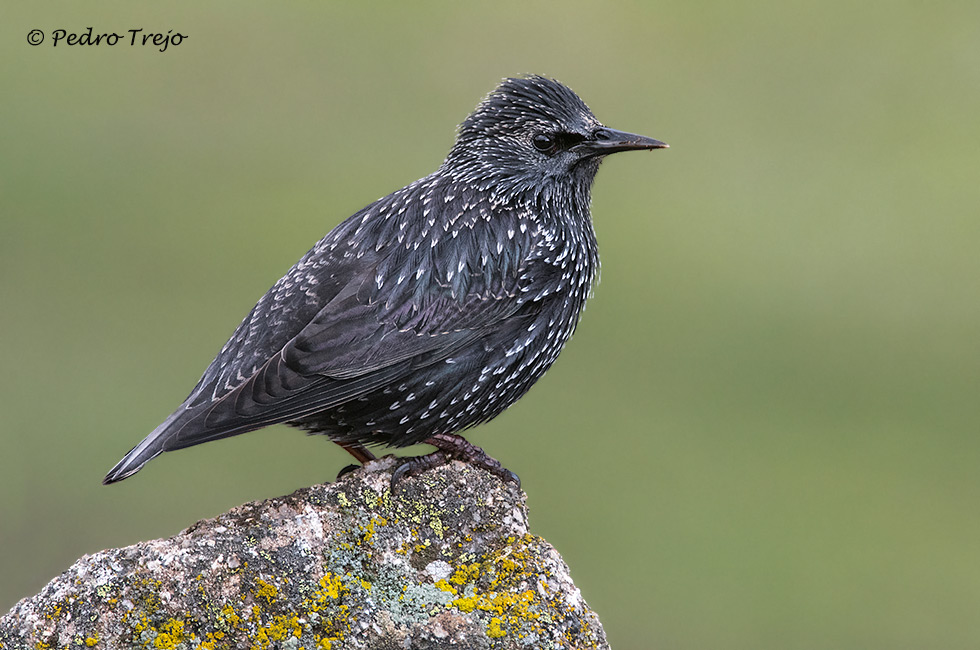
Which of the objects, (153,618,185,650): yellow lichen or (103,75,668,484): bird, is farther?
(103,75,668,484): bird

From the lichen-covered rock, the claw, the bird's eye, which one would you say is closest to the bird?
the bird's eye

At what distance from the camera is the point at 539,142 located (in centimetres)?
576

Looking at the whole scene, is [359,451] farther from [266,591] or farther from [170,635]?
[170,635]

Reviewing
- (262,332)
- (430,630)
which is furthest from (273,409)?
(430,630)

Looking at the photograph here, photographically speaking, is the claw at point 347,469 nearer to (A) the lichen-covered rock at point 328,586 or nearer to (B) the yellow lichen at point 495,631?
(A) the lichen-covered rock at point 328,586

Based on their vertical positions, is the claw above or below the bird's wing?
below

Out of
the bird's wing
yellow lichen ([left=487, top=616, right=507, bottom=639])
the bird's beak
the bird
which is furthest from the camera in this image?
the bird's beak

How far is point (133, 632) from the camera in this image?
382 centimetres

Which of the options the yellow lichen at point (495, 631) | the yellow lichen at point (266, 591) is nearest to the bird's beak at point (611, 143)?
the yellow lichen at point (495, 631)

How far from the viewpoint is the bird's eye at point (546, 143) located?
5746mm

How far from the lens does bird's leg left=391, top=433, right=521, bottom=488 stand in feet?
15.0

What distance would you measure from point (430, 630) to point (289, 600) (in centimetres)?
55

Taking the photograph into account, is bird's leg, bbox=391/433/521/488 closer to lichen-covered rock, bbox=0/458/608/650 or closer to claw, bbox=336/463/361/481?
lichen-covered rock, bbox=0/458/608/650

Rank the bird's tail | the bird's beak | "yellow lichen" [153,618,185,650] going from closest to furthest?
"yellow lichen" [153,618,185,650], the bird's tail, the bird's beak
